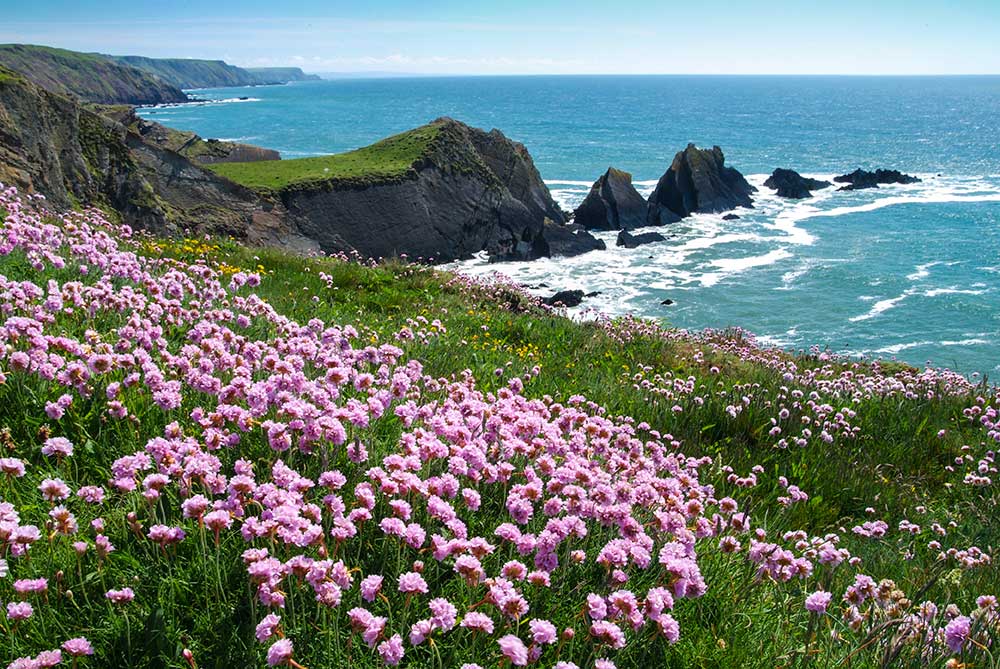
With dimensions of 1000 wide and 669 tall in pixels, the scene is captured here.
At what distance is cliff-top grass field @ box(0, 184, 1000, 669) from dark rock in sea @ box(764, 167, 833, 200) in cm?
6398

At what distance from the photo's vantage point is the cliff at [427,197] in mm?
38781

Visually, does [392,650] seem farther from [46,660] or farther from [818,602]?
[818,602]

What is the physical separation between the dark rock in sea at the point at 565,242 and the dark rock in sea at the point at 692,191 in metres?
9.22

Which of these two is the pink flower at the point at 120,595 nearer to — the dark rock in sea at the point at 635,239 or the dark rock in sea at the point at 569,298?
the dark rock in sea at the point at 569,298

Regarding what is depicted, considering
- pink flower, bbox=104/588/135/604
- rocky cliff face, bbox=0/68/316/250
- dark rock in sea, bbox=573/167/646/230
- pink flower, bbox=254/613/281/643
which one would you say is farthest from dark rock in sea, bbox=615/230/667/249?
pink flower, bbox=254/613/281/643

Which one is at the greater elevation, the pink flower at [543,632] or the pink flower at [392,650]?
the pink flower at [392,650]

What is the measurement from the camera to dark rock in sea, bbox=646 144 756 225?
54656mm

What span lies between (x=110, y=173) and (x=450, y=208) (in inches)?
983

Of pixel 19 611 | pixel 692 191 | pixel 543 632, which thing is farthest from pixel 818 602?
pixel 692 191

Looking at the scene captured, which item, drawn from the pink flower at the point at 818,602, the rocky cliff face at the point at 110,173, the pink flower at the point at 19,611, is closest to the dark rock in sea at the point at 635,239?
the rocky cliff face at the point at 110,173

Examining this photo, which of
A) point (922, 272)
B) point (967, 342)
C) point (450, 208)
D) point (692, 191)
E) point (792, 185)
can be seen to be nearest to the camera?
point (967, 342)

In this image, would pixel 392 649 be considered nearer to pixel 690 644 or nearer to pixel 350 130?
pixel 690 644

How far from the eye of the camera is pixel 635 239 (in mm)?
47094

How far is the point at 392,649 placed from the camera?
7.45 feet
